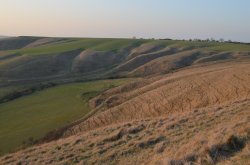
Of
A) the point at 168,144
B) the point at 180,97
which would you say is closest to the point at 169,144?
the point at 168,144

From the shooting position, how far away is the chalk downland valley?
1673 cm

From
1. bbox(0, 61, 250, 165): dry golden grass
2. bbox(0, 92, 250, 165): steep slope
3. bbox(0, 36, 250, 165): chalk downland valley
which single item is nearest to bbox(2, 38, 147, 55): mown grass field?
bbox(0, 36, 250, 165): chalk downland valley

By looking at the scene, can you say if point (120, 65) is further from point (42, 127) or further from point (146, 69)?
point (42, 127)

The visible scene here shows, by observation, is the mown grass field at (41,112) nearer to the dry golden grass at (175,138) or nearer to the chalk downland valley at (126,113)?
the chalk downland valley at (126,113)

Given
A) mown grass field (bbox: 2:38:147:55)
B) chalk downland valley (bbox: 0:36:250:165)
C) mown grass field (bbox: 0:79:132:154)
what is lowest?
mown grass field (bbox: 0:79:132:154)

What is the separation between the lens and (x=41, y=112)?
171 ft

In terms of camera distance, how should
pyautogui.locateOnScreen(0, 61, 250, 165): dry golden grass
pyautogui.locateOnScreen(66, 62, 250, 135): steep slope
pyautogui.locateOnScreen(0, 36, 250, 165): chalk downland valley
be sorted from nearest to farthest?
pyautogui.locateOnScreen(0, 61, 250, 165): dry golden grass < pyautogui.locateOnScreen(0, 36, 250, 165): chalk downland valley < pyautogui.locateOnScreen(66, 62, 250, 135): steep slope

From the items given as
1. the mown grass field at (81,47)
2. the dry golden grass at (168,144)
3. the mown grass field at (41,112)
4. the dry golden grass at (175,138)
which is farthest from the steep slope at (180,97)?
the mown grass field at (81,47)

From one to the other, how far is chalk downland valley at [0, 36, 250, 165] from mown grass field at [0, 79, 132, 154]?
0.13m

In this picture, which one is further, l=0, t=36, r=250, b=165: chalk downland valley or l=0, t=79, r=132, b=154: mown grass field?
l=0, t=79, r=132, b=154: mown grass field

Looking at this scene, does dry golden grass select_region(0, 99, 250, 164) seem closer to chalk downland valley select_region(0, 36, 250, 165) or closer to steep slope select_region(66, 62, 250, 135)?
chalk downland valley select_region(0, 36, 250, 165)

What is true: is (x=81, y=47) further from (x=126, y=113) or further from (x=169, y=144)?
(x=169, y=144)

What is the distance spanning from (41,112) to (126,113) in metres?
16.7

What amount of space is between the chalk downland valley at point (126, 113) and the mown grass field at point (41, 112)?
0.13 metres
